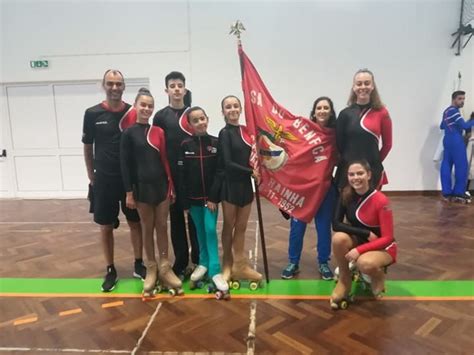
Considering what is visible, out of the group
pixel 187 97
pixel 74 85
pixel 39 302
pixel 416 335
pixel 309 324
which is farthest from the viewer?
Result: pixel 74 85

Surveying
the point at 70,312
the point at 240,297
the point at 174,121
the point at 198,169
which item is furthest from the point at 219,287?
the point at 174,121

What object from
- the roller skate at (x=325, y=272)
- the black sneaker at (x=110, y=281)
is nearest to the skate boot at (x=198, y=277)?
the black sneaker at (x=110, y=281)

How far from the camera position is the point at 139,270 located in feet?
10.3

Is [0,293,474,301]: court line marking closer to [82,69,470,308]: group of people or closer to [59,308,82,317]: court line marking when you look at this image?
[82,69,470,308]: group of people

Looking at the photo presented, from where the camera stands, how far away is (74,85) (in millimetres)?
6766

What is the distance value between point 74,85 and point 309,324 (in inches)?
244

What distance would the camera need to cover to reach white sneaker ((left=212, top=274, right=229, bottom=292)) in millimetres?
2722

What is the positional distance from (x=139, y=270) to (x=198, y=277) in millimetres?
586

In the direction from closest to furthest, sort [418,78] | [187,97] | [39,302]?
[39,302] → [187,97] → [418,78]

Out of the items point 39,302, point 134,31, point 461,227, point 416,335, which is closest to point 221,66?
point 134,31

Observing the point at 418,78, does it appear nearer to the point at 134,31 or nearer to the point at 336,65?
the point at 336,65

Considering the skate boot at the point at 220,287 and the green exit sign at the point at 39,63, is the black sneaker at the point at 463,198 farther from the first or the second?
the green exit sign at the point at 39,63

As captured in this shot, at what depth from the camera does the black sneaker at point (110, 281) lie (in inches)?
114

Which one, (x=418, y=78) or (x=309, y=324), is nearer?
(x=309, y=324)
